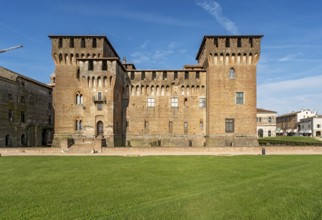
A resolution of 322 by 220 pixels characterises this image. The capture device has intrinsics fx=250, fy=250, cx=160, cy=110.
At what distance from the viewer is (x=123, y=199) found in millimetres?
8570

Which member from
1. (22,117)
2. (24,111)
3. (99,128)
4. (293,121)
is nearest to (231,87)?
(99,128)

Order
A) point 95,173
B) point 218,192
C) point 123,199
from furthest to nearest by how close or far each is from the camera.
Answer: point 95,173
point 218,192
point 123,199

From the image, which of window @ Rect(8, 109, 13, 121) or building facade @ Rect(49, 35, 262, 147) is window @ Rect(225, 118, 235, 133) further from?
window @ Rect(8, 109, 13, 121)

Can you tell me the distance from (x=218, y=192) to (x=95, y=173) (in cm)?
737

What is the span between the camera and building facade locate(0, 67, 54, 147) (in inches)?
1405

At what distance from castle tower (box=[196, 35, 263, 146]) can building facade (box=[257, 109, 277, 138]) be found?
34.9 meters

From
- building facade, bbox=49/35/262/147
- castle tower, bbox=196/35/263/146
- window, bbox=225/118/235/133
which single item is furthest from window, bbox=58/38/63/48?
window, bbox=225/118/235/133

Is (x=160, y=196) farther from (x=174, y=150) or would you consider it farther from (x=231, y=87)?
(x=231, y=87)

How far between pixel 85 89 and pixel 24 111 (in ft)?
43.4

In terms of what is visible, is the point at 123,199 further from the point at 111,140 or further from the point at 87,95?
the point at 87,95

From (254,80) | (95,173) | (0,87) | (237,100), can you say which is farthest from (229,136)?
(0,87)

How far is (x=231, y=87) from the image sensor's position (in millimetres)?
34406

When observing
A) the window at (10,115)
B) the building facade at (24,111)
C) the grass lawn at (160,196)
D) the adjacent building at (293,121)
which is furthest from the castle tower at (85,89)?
the adjacent building at (293,121)

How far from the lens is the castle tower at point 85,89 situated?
33062 mm
